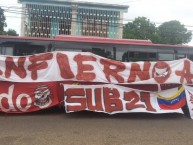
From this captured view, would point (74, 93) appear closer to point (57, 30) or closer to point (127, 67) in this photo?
point (127, 67)

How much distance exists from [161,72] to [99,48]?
2031 millimetres

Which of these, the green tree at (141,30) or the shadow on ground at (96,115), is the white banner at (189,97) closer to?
the shadow on ground at (96,115)

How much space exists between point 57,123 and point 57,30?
92.5 feet

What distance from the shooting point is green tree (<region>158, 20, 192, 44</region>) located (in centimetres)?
4016

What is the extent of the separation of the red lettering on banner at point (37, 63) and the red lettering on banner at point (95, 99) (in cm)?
137

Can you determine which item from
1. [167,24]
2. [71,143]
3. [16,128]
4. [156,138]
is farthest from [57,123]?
[167,24]

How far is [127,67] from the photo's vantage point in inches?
383

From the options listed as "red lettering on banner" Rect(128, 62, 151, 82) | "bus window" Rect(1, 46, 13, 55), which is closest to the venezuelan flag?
"red lettering on banner" Rect(128, 62, 151, 82)

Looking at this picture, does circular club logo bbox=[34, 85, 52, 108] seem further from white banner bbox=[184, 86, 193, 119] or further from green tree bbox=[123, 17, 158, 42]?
green tree bbox=[123, 17, 158, 42]

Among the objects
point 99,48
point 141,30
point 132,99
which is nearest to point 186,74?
point 132,99

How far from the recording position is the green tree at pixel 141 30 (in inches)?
1534

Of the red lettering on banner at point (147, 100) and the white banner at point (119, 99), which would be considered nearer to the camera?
the white banner at point (119, 99)

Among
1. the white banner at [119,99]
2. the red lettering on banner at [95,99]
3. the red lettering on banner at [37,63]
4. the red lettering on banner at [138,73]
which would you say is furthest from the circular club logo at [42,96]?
the red lettering on banner at [138,73]

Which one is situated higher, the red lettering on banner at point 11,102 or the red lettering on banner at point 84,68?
the red lettering on banner at point 84,68
